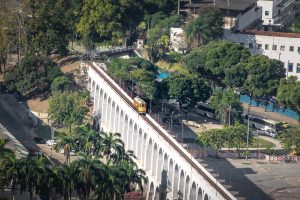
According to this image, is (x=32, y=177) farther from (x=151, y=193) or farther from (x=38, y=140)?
(x=38, y=140)

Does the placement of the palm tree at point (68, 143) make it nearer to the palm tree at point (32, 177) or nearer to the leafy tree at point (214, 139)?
the leafy tree at point (214, 139)

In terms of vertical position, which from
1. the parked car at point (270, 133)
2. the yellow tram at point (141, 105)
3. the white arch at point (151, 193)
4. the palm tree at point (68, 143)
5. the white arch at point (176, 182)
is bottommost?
the white arch at point (151, 193)

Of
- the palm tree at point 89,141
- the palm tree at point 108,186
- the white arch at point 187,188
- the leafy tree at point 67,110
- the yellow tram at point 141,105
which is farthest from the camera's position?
the leafy tree at point 67,110

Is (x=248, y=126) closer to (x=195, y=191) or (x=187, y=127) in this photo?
(x=187, y=127)

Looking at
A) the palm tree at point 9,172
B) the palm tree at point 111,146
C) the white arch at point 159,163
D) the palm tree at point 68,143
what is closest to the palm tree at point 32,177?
the palm tree at point 9,172

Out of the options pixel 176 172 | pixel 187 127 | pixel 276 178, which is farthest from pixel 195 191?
pixel 187 127

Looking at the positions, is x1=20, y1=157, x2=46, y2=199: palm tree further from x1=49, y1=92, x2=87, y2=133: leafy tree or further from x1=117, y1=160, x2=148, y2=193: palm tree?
x1=49, y1=92, x2=87, y2=133: leafy tree
